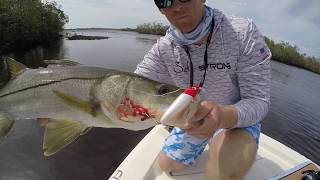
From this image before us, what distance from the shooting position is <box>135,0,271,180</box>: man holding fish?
325 centimetres

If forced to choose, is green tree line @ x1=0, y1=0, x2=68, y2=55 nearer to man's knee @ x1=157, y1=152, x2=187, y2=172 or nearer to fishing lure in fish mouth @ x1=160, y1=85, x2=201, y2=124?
man's knee @ x1=157, y1=152, x2=187, y2=172

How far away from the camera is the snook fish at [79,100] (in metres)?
2.20

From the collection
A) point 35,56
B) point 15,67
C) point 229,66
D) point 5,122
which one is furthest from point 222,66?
point 35,56

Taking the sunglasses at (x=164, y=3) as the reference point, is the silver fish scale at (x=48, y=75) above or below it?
below

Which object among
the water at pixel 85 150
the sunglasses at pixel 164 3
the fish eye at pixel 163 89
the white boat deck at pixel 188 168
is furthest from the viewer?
the water at pixel 85 150

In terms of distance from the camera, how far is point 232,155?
11.1 feet

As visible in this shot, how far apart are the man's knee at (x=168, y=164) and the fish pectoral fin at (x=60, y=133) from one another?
1.87 metres

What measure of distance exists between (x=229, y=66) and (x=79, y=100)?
5.50 ft

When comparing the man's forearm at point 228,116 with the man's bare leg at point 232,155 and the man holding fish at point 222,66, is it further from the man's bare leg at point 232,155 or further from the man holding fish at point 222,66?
the man's bare leg at point 232,155

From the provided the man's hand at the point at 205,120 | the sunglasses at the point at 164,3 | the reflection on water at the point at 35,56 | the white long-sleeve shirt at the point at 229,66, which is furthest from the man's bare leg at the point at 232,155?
the reflection on water at the point at 35,56

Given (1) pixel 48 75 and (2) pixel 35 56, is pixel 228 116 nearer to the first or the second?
(1) pixel 48 75

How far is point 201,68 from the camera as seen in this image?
12.0 feet

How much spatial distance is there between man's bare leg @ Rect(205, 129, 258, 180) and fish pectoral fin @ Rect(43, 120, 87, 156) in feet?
4.82

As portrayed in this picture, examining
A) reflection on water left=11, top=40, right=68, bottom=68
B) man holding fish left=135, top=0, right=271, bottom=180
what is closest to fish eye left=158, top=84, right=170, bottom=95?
man holding fish left=135, top=0, right=271, bottom=180
